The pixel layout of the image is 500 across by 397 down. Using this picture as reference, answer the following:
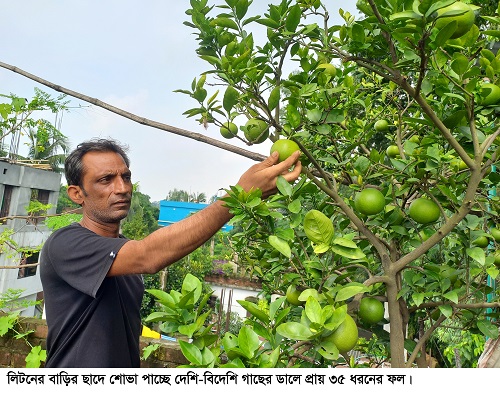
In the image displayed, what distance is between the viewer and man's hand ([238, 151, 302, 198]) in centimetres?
105

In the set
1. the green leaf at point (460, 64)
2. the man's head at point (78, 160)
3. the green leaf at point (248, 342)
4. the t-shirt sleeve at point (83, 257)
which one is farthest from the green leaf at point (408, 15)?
the man's head at point (78, 160)

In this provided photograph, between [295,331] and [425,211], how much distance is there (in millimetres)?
605

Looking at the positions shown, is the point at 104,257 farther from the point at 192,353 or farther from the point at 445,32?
the point at 445,32

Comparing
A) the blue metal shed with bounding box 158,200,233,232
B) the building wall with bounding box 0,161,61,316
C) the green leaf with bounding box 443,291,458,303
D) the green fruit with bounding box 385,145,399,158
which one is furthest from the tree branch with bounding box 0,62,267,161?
the blue metal shed with bounding box 158,200,233,232

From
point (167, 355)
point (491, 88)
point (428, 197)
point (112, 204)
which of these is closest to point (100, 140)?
point (112, 204)

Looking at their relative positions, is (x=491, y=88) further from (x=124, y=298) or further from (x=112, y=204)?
(x=124, y=298)

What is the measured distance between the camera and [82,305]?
1.35 m

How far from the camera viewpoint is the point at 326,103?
1.22 meters

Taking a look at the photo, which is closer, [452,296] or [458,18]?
[458,18]

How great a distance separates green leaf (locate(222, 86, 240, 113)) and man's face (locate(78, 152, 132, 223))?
0.50 m

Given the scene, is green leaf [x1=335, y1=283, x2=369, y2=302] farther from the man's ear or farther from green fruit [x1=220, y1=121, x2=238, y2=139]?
the man's ear

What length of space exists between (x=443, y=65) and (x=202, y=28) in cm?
64

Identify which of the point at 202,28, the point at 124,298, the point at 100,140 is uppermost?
the point at 202,28

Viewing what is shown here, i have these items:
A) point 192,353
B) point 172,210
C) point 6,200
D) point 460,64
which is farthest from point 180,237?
point 172,210
